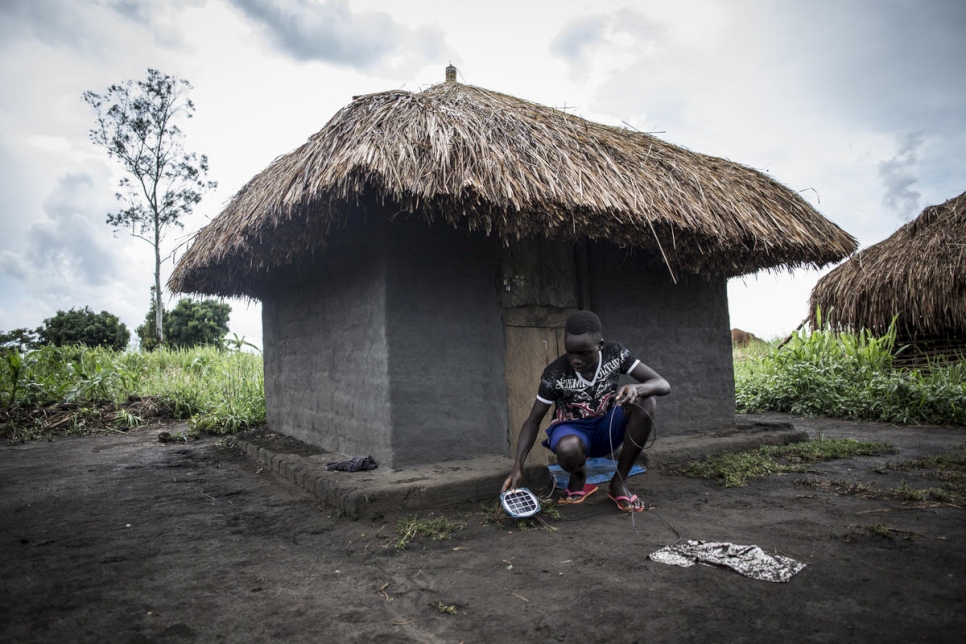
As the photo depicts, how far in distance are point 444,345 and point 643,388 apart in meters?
1.60

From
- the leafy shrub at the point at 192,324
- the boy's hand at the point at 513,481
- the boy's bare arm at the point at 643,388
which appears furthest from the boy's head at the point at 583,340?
the leafy shrub at the point at 192,324

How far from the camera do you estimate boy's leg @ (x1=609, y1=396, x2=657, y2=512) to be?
3.29 m

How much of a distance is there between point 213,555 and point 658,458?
3.17m

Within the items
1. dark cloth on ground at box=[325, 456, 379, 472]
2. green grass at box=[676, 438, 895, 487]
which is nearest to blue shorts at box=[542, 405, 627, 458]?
green grass at box=[676, 438, 895, 487]

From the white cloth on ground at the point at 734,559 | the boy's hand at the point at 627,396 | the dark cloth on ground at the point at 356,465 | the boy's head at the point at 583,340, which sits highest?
the boy's head at the point at 583,340

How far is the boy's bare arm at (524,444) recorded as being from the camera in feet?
10.5

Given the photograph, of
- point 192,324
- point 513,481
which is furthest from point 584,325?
point 192,324

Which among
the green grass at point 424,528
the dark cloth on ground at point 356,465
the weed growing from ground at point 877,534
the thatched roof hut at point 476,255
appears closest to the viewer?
the weed growing from ground at point 877,534

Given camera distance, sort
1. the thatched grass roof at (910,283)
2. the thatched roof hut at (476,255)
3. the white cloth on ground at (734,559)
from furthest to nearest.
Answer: the thatched grass roof at (910,283) < the thatched roof hut at (476,255) < the white cloth on ground at (734,559)

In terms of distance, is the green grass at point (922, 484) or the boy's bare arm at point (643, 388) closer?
the boy's bare arm at point (643, 388)

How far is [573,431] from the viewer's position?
3434mm

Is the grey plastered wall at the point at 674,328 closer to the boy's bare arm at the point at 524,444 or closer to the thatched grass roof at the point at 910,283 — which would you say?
the boy's bare arm at the point at 524,444

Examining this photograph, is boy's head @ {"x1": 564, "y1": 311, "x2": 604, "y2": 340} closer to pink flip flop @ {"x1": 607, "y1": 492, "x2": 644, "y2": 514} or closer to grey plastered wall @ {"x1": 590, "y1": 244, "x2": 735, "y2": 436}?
pink flip flop @ {"x1": 607, "y1": 492, "x2": 644, "y2": 514}

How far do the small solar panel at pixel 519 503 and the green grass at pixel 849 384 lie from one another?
19.2 feet
